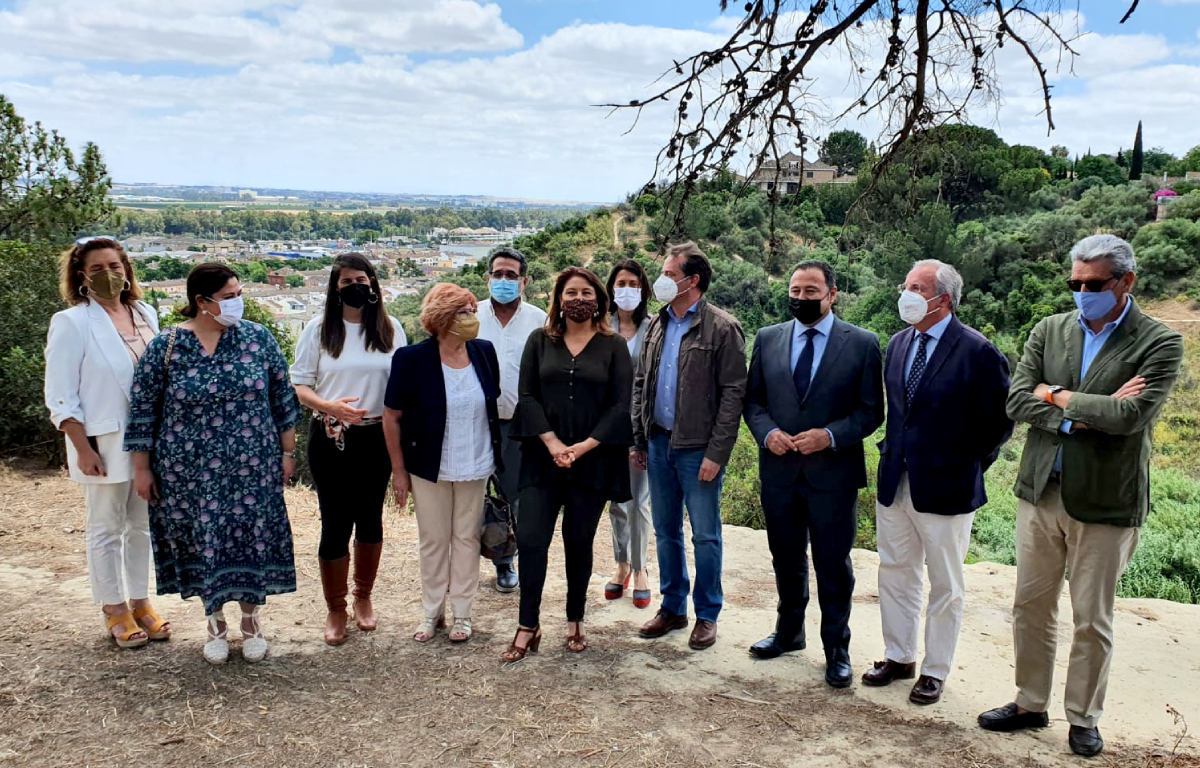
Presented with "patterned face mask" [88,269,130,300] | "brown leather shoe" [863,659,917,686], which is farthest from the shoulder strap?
"brown leather shoe" [863,659,917,686]

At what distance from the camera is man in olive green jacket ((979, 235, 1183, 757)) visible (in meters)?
2.93

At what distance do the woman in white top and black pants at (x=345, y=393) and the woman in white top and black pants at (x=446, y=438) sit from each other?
0.15 m

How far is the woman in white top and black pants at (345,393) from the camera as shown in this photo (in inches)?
149

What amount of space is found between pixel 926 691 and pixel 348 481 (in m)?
2.64

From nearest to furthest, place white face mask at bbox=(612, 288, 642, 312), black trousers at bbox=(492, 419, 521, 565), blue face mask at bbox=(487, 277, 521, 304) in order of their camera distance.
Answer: white face mask at bbox=(612, 288, 642, 312) < blue face mask at bbox=(487, 277, 521, 304) < black trousers at bbox=(492, 419, 521, 565)

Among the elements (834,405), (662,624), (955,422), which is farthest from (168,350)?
(955,422)

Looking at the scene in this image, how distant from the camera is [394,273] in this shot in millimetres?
40594

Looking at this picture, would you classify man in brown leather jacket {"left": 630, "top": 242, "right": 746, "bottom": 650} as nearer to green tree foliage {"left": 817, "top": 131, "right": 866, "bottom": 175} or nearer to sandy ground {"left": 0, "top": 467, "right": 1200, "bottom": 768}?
sandy ground {"left": 0, "top": 467, "right": 1200, "bottom": 768}

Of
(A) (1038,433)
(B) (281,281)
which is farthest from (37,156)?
(B) (281,281)

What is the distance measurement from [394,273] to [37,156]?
99.3 feet

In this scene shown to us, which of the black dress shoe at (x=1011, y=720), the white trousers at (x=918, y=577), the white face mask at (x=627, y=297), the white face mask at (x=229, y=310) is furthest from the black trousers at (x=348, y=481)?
the black dress shoe at (x=1011, y=720)

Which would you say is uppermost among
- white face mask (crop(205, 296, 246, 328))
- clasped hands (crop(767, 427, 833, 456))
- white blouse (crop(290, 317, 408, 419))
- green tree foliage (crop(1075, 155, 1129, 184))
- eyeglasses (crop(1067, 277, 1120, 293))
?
green tree foliage (crop(1075, 155, 1129, 184))

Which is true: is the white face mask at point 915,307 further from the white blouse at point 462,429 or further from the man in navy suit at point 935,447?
the white blouse at point 462,429

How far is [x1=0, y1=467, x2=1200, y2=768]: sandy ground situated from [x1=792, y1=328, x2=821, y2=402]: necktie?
49.9 inches
